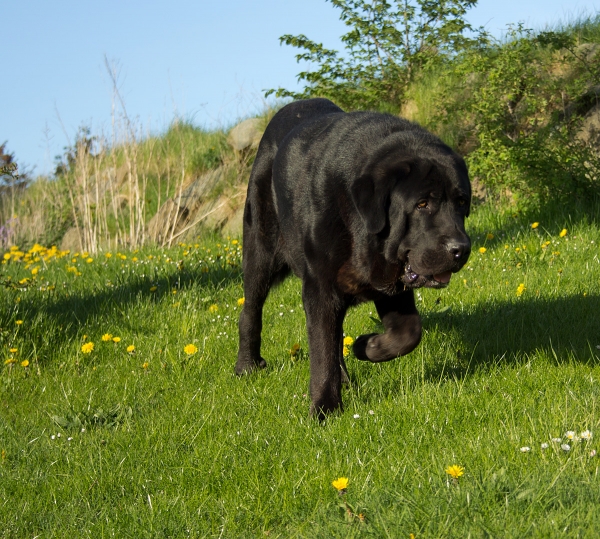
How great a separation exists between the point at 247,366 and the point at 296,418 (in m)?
1.03

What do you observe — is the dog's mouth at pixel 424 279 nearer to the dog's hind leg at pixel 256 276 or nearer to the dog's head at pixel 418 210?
the dog's head at pixel 418 210

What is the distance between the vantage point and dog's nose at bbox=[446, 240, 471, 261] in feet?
10.6

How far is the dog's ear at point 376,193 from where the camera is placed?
3.31m

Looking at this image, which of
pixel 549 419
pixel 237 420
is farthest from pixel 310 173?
pixel 549 419

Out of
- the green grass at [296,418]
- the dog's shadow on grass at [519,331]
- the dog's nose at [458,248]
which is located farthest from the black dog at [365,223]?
the dog's shadow on grass at [519,331]

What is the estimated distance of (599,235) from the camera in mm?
6332

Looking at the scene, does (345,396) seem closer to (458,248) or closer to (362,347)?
(362,347)

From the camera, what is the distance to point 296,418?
11.6 feet

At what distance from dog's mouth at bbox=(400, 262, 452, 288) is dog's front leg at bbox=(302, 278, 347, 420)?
0.36 metres

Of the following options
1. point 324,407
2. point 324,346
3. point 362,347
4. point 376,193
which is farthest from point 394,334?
point 376,193

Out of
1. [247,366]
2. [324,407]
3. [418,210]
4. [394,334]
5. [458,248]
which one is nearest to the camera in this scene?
[458,248]

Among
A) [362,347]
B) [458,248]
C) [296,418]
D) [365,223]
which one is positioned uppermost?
[365,223]

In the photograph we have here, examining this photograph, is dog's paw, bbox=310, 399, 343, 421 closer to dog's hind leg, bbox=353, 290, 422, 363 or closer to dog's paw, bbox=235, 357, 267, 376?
dog's hind leg, bbox=353, 290, 422, 363

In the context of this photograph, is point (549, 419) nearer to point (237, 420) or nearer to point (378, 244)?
point (378, 244)
